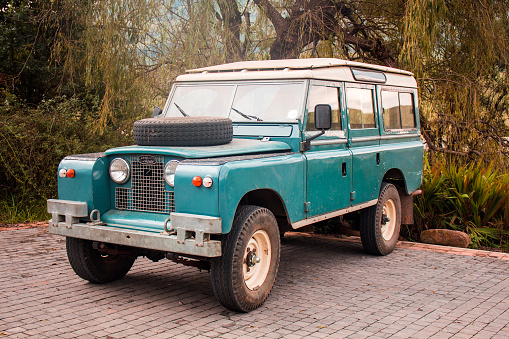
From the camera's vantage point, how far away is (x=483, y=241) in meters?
8.67

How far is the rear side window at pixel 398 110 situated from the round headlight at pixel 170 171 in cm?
379

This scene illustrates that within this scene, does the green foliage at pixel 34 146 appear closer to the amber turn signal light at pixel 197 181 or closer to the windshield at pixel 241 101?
the windshield at pixel 241 101

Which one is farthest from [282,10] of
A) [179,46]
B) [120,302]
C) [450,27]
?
[120,302]

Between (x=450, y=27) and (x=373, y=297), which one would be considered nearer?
(x=373, y=297)

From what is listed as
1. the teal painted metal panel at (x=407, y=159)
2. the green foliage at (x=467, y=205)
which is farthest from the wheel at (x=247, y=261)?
the green foliage at (x=467, y=205)

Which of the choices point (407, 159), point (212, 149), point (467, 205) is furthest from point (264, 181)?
point (467, 205)

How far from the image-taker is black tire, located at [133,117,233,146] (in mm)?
5500

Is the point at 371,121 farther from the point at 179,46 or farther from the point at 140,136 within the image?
the point at 179,46

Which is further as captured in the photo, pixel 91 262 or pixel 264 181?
pixel 91 262

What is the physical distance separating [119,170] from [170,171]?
674 mm

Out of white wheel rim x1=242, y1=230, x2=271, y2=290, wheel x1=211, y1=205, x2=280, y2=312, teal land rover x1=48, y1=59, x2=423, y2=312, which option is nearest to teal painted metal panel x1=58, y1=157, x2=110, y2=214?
teal land rover x1=48, y1=59, x2=423, y2=312

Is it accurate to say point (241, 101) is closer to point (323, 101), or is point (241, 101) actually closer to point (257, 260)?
point (323, 101)

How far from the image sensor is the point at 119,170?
5617 mm

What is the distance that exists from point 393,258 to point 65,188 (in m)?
4.46
